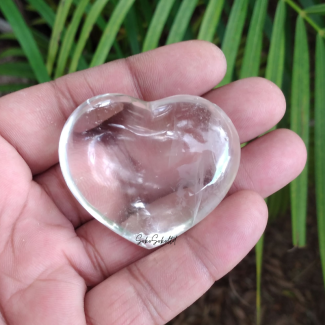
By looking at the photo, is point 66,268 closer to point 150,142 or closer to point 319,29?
point 150,142

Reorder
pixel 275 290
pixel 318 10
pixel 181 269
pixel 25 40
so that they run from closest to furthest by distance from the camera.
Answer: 1. pixel 181 269
2. pixel 318 10
3. pixel 25 40
4. pixel 275 290

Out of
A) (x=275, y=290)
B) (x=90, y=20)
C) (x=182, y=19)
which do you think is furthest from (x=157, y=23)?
(x=275, y=290)

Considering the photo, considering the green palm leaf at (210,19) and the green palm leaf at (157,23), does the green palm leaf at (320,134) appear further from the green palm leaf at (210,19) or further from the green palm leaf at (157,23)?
the green palm leaf at (157,23)

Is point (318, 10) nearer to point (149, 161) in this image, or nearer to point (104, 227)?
point (149, 161)

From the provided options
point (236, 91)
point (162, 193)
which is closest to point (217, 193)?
point (162, 193)

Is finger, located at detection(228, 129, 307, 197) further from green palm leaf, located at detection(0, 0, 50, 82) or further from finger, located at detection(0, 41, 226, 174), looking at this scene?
green palm leaf, located at detection(0, 0, 50, 82)

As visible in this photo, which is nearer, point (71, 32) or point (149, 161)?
point (149, 161)

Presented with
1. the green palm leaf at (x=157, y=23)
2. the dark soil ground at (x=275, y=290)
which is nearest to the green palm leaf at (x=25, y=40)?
the green palm leaf at (x=157, y=23)
